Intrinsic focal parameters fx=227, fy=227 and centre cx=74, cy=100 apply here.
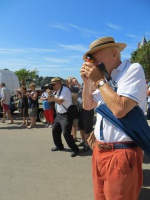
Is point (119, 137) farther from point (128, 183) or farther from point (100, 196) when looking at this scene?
point (100, 196)

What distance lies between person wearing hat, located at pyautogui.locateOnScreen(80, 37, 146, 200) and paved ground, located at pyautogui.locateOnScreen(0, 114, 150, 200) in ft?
5.64

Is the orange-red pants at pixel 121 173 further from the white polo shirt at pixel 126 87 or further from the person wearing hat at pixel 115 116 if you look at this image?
the white polo shirt at pixel 126 87

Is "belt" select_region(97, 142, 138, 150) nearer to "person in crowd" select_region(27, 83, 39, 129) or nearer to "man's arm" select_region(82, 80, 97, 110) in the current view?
"man's arm" select_region(82, 80, 97, 110)

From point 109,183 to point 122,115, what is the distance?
57 cm

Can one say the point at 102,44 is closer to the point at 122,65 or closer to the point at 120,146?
the point at 122,65

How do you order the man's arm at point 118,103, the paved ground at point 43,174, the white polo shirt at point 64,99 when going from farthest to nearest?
the white polo shirt at point 64,99 < the paved ground at point 43,174 < the man's arm at point 118,103

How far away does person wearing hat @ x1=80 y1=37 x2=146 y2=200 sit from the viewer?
5.47ft

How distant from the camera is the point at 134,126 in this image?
1.69 m

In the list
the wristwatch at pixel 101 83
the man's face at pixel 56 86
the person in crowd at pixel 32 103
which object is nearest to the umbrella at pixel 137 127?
the wristwatch at pixel 101 83

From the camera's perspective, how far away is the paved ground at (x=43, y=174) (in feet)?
11.4

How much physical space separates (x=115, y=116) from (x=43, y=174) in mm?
2971

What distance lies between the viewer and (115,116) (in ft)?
5.54

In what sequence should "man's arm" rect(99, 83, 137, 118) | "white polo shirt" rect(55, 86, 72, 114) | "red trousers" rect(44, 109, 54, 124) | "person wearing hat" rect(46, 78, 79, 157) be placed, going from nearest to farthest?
"man's arm" rect(99, 83, 137, 118) → "person wearing hat" rect(46, 78, 79, 157) → "white polo shirt" rect(55, 86, 72, 114) → "red trousers" rect(44, 109, 54, 124)

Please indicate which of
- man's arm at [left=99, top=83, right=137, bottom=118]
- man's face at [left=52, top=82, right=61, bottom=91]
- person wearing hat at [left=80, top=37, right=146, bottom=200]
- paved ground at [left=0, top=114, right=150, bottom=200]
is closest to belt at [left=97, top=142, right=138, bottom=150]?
person wearing hat at [left=80, top=37, right=146, bottom=200]
